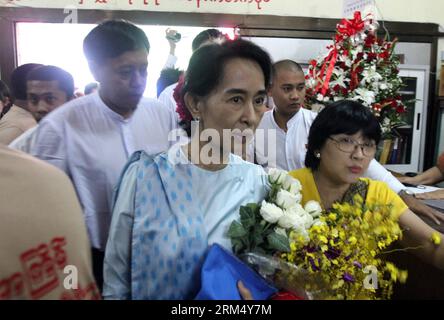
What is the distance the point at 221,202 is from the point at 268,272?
0.20 metres

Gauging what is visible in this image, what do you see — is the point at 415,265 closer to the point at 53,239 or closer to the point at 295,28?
the point at 53,239

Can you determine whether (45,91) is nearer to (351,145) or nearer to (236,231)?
(236,231)

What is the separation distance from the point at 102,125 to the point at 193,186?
25 centimetres

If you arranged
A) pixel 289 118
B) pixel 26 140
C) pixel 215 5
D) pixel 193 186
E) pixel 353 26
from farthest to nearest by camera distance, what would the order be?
pixel 215 5, pixel 289 118, pixel 353 26, pixel 193 186, pixel 26 140

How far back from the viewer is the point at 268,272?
2.33 ft

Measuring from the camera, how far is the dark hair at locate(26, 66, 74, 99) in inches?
29.3

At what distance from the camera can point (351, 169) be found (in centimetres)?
111

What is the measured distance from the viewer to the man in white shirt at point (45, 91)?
28.1 inches

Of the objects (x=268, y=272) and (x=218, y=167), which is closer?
(x=268, y=272)

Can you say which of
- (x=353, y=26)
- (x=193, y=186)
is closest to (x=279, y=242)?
(x=193, y=186)

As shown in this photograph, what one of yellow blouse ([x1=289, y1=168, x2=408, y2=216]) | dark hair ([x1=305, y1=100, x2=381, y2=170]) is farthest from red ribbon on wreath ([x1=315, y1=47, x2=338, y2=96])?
yellow blouse ([x1=289, y1=168, x2=408, y2=216])

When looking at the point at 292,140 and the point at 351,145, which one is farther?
the point at 292,140

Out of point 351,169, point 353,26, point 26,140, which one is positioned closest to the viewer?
point 26,140

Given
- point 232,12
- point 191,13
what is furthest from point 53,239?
point 232,12
